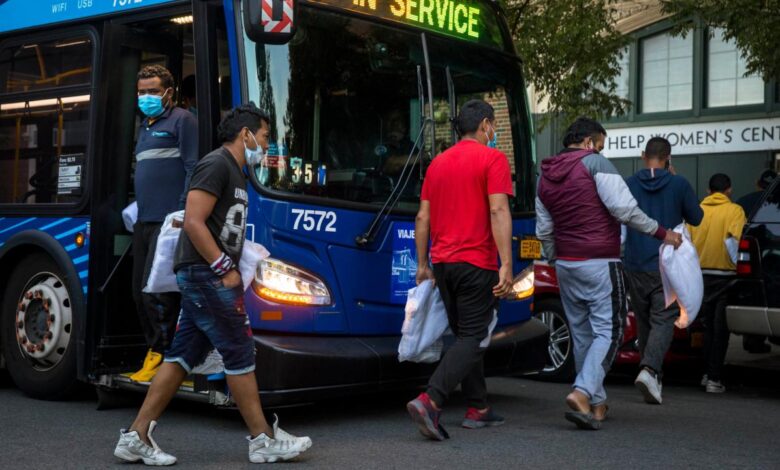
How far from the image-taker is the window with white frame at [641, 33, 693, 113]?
19266 mm

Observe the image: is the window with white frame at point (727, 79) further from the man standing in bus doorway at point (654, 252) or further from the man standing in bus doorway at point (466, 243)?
the man standing in bus doorway at point (466, 243)

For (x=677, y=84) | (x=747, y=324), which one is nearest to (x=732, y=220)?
(x=747, y=324)

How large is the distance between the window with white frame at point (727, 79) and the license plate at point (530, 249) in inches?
442

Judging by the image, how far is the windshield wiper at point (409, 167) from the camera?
285 inches

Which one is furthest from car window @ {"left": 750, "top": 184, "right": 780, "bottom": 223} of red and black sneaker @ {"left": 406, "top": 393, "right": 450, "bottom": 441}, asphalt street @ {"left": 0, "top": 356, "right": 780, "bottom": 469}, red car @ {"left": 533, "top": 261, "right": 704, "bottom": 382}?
red and black sneaker @ {"left": 406, "top": 393, "right": 450, "bottom": 441}

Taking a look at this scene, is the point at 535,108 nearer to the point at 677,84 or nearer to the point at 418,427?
the point at 677,84

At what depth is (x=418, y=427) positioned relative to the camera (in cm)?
674

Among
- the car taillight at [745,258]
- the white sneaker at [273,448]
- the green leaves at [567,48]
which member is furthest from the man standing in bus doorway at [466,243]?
the green leaves at [567,48]

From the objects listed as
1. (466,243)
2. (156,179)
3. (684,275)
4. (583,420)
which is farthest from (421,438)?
(684,275)

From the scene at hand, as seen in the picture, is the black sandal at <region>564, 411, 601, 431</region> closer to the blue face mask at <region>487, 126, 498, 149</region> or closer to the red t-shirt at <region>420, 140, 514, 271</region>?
the red t-shirt at <region>420, 140, 514, 271</region>

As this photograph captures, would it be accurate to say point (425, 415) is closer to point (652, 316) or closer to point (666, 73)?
point (652, 316)

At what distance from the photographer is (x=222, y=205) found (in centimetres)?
591

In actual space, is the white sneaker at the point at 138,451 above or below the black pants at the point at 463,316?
below

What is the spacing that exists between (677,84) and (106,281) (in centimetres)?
1349
